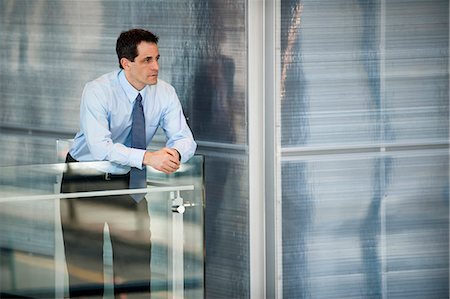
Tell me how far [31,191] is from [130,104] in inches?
31.6

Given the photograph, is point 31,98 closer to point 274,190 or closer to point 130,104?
point 130,104

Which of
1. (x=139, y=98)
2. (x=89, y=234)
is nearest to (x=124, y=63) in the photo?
(x=139, y=98)

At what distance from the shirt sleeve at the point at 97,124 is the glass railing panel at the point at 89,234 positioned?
0.12 meters

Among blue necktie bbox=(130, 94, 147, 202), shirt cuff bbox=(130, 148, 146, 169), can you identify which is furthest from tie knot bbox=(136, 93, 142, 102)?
shirt cuff bbox=(130, 148, 146, 169)

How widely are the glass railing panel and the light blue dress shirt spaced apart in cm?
12

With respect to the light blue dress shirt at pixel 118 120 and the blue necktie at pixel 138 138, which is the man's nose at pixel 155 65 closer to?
the light blue dress shirt at pixel 118 120

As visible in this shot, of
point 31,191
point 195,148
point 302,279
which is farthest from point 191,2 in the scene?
point 302,279

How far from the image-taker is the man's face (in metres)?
7.16

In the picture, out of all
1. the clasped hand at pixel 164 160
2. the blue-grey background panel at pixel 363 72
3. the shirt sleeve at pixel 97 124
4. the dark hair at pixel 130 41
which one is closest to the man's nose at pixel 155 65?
the dark hair at pixel 130 41

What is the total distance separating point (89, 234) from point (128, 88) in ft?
3.04

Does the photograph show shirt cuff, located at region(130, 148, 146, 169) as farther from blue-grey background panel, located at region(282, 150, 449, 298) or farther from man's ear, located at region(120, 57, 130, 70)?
blue-grey background panel, located at region(282, 150, 449, 298)

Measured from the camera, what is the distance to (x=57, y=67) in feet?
22.8

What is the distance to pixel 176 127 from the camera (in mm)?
7316

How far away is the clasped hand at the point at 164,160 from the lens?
286 inches
